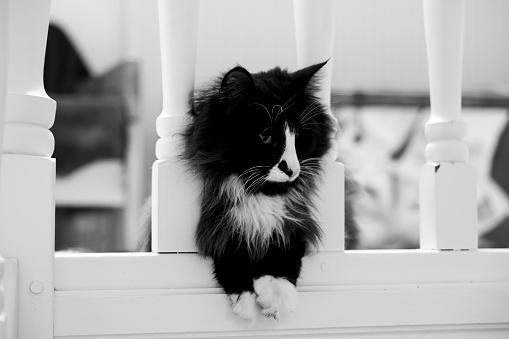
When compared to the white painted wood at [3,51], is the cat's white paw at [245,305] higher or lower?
lower

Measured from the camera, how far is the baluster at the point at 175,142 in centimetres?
97

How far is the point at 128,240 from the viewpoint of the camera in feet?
9.91

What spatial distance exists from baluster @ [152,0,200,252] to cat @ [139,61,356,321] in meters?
0.02

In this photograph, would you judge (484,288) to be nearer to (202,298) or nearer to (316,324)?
(316,324)

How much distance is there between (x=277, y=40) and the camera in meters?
3.44

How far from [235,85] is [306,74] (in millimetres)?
120

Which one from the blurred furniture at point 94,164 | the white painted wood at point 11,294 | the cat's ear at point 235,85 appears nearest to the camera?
the white painted wood at point 11,294

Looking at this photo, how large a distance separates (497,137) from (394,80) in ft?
2.24

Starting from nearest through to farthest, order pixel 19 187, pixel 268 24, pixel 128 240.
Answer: pixel 19 187
pixel 128 240
pixel 268 24

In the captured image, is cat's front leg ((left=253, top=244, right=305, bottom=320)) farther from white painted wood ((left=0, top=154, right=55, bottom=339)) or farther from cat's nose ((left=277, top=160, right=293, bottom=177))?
white painted wood ((left=0, top=154, right=55, bottom=339))

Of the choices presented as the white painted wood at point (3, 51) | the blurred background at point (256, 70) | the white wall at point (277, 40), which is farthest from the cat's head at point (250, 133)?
the white wall at point (277, 40)

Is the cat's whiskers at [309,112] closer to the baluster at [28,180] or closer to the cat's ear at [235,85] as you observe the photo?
the cat's ear at [235,85]

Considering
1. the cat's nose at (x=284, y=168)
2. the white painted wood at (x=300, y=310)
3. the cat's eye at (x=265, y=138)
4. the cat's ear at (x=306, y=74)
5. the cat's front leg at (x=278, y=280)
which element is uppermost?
the cat's ear at (x=306, y=74)

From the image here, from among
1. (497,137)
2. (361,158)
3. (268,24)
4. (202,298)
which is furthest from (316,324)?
(268,24)
